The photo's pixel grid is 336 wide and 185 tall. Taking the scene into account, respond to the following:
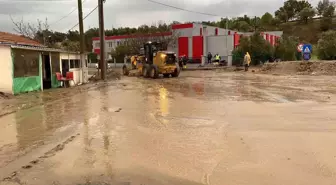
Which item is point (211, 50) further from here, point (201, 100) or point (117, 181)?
point (117, 181)

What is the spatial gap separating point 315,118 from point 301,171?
16.1 ft

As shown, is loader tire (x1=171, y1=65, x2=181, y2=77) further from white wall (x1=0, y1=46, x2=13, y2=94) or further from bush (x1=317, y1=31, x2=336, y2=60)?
white wall (x1=0, y1=46, x2=13, y2=94)

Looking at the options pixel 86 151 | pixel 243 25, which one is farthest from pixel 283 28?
pixel 86 151

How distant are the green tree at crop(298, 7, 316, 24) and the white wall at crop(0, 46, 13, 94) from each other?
277ft

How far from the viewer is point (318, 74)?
29.0 metres

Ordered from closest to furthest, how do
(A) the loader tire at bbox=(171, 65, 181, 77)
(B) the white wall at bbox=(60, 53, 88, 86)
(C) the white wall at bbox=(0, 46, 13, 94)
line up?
1. (C) the white wall at bbox=(0, 46, 13, 94)
2. (B) the white wall at bbox=(60, 53, 88, 86)
3. (A) the loader tire at bbox=(171, 65, 181, 77)

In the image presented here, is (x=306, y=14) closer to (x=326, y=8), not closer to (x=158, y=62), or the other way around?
(x=326, y=8)

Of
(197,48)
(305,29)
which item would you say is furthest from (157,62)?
(305,29)

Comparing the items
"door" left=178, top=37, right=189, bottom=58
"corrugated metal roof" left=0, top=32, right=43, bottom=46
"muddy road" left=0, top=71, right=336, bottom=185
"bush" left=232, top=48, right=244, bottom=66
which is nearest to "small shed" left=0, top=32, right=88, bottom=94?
"corrugated metal roof" left=0, top=32, right=43, bottom=46

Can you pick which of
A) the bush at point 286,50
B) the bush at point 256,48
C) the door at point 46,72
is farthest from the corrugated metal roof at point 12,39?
the bush at point 286,50

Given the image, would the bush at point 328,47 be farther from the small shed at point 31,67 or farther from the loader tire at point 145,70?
A: the small shed at point 31,67

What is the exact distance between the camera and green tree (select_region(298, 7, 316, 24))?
8831cm

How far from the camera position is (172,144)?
765 cm

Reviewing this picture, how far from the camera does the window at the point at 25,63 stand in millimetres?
16981
